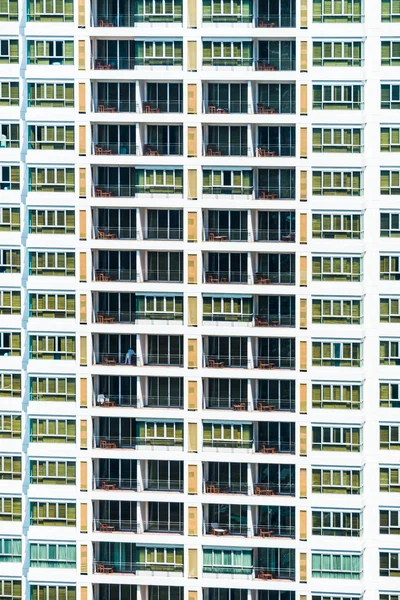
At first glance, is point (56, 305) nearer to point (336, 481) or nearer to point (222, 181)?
point (222, 181)

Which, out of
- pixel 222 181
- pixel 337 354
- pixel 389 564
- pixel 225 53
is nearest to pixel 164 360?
pixel 337 354

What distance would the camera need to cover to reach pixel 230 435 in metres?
59.6

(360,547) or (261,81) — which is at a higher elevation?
(261,81)

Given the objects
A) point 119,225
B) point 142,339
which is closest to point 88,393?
point 142,339

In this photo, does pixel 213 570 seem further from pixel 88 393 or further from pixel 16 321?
pixel 16 321

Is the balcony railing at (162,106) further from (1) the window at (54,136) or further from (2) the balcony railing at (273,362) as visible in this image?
(2) the balcony railing at (273,362)

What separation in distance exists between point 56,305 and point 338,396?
1380cm

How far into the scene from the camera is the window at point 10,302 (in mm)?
59938

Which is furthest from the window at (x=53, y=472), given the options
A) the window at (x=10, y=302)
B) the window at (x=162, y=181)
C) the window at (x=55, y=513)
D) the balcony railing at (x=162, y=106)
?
the balcony railing at (x=162, y=106)

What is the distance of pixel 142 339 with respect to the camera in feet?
197

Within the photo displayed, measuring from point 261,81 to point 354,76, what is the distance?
14.0 feet

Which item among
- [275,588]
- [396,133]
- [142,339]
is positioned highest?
[396,133]

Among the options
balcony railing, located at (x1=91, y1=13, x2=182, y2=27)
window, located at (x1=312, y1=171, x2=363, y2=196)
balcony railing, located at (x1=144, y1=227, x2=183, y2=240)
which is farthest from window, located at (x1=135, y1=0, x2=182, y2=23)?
window, located at (x1=312, y1=171, x2=363, y2=196)

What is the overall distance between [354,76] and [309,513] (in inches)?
794
